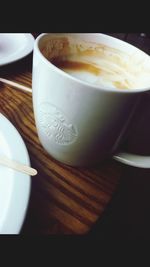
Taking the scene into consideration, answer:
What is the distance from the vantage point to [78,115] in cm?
33

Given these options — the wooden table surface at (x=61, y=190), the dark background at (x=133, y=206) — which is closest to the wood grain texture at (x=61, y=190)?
the wooden table surface at (x=61, y=190)

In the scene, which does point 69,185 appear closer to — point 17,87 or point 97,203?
point 97,203

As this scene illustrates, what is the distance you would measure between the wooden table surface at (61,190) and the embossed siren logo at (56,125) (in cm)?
5

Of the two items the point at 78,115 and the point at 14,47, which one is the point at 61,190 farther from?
the point at 14,47

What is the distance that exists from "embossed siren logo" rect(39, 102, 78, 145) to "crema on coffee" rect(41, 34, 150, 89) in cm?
10

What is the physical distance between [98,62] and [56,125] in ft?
0.65

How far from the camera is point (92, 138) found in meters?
0.35

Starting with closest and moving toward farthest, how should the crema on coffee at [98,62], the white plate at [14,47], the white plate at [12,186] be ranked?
the white plate at [12,186]
the crema on coffee at [98,62]
the white plate at [14,47]

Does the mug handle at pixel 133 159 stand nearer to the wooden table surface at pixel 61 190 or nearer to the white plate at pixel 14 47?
the wooden table surface at pixel 61 190

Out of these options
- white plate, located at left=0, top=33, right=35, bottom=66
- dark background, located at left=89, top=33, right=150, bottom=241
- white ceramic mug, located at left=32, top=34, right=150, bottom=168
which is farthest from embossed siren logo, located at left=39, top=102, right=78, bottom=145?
dark background, located at left=89, top=33, right=150, bottom=241

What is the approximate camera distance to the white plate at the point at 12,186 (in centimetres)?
29

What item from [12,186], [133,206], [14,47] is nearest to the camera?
[12,186]

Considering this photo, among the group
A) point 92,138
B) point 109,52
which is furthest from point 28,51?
point 92,138

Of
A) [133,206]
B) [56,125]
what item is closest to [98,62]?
[56,125]
